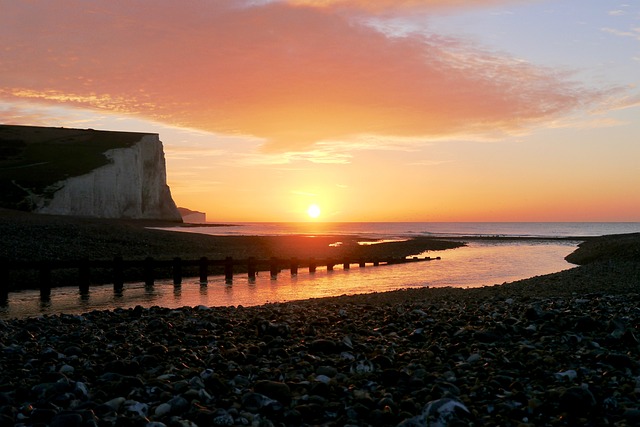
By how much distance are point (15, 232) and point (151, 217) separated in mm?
63986

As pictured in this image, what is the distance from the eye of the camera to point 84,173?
79.3m

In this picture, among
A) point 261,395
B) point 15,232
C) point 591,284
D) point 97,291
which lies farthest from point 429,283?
point 15,232

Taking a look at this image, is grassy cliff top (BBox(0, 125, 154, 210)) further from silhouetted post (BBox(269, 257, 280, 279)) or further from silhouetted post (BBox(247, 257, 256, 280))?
silhouetted post (BBox(247, 257, 256, 280))

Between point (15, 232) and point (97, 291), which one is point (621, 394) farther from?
point (15, 232)

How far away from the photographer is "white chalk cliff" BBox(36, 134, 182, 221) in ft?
247

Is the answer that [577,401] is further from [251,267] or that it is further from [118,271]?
[251,267]

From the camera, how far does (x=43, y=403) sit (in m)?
6.06

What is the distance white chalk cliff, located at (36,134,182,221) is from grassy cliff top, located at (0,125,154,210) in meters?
1.54

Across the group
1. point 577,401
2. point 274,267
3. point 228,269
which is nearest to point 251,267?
point 274,267

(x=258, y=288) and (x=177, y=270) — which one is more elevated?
(x=177, y=270)

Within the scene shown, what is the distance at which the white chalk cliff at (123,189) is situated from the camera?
247 ft

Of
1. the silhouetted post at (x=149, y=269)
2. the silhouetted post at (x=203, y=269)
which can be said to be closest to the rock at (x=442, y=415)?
the silhouetted post at (x=149, y=269)

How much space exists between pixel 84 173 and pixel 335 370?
262 feet

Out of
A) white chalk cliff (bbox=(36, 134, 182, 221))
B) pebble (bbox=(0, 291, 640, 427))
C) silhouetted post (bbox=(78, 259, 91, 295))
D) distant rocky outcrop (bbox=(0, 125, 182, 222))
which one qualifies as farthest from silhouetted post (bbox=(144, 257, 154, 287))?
white chalk cliff (bbox=(36, 134, 182, 221))
